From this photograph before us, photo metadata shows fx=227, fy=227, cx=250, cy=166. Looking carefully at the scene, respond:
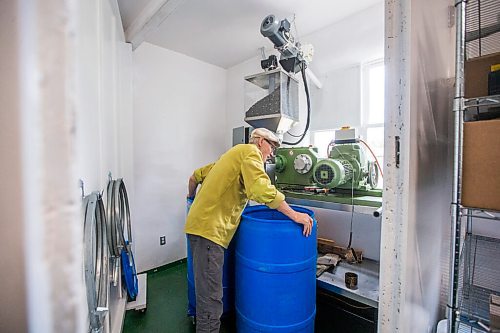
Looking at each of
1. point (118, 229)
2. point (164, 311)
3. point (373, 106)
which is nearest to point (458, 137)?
point (373, 106)

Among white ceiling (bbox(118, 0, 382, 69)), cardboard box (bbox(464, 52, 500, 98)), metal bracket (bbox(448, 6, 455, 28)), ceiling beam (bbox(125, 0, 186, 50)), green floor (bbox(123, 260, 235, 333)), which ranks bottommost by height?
green floor (bbox(123, 260, 235, 333))

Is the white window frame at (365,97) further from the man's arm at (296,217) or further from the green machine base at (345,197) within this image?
the man's arm at (296,217)

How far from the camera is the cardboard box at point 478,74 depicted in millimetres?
1036

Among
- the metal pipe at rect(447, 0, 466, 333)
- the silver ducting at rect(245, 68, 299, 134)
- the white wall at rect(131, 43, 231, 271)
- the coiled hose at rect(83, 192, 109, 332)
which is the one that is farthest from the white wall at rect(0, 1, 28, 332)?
the white wall at rect(131, 43, 231, 271)

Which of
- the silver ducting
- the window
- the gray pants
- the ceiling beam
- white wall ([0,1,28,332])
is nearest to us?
white wall ([0,1,28,332])

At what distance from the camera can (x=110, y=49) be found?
1.48m

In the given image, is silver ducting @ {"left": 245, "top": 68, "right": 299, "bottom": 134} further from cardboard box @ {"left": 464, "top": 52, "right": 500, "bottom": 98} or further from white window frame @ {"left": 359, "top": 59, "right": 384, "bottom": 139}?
cardboard box @ {"left": 464, "top": 52, "right": 500, "bottom": 98}

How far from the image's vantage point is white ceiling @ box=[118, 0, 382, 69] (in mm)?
1907

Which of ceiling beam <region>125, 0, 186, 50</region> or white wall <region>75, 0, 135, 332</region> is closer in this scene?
white wall <region>75, 0, 135, 332</region>

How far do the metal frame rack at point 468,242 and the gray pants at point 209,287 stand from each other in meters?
1.09

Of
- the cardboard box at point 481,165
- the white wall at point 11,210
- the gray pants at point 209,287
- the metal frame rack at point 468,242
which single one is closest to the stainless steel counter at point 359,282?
the metal frame rack at point 468,242

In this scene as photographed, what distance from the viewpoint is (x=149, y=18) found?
1.77 meters

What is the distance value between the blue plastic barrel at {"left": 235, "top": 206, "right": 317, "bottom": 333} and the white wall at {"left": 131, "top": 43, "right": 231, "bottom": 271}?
157 centimetres

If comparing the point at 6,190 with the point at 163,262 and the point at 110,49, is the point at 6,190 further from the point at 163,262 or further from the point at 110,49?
the point at 163,262
